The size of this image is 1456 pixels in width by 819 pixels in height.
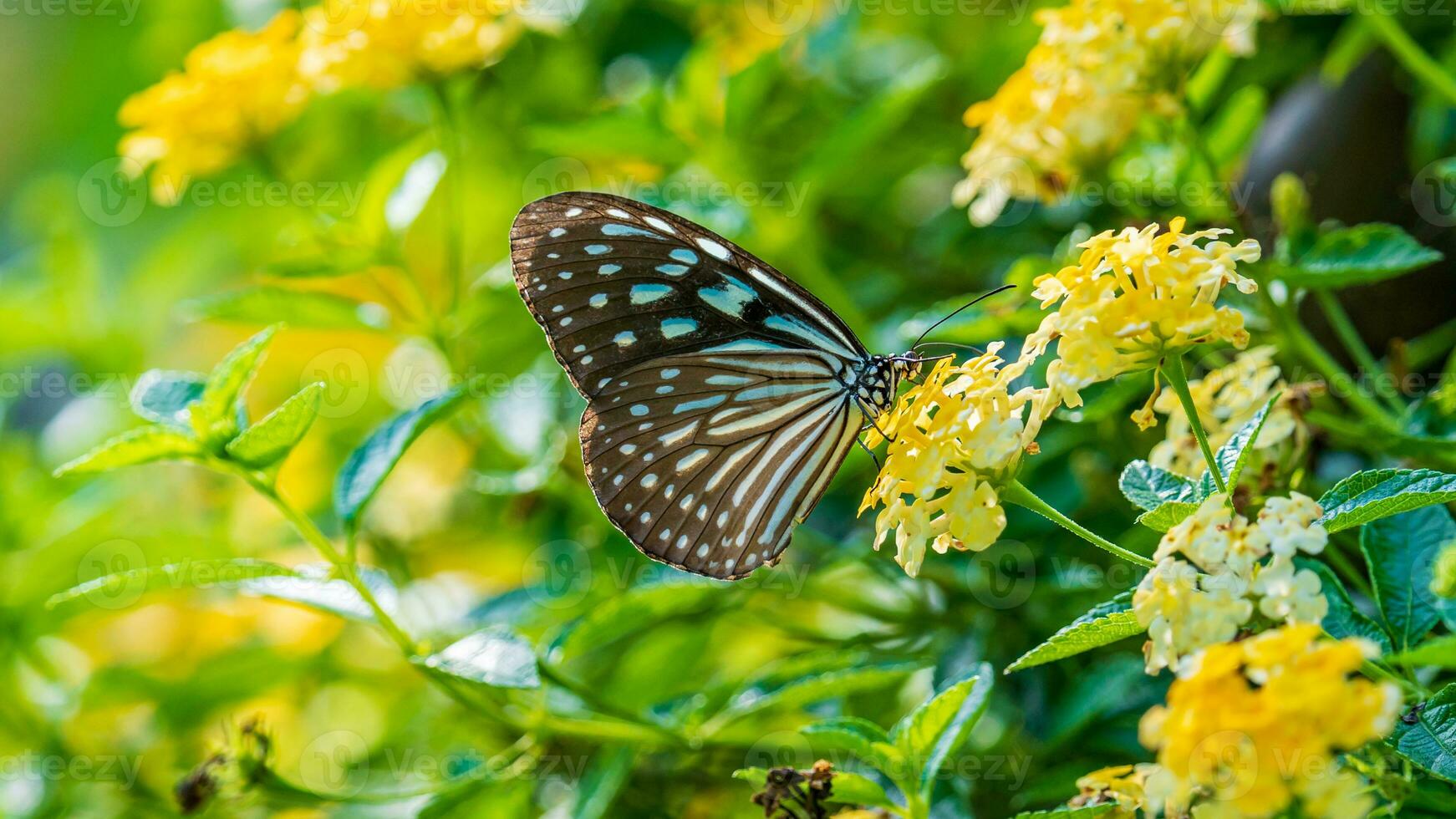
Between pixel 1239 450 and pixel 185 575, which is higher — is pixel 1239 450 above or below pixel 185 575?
above

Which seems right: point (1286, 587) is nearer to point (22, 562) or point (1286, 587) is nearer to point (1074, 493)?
point (1074, 493)

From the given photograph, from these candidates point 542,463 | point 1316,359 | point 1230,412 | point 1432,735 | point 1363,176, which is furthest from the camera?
point 1363,176

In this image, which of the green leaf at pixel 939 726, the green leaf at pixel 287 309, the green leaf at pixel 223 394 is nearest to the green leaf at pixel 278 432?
the green leaf at pixel 223 394

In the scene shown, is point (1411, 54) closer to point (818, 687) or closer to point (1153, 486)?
point (1153, 486)

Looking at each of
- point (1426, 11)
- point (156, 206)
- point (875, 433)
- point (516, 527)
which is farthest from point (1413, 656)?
point (156, 206)

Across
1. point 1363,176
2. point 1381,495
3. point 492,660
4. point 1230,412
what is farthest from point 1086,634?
point 1363,176

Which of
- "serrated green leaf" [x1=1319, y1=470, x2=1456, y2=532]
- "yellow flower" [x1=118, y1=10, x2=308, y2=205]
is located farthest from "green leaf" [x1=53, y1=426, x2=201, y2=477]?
"serrated green leaf" [x1=1319, y1=470, x2=1456, y2=532]

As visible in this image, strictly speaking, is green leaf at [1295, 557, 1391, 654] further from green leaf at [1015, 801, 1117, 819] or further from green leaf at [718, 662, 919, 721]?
green leaf at [718, 662, 919, 721]
